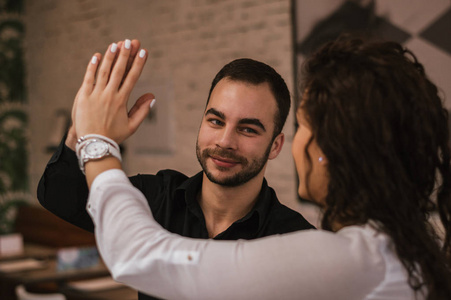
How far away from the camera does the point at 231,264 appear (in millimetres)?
866

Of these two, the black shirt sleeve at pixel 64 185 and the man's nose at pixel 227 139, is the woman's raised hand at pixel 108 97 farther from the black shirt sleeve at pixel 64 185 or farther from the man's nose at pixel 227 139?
the man's nose at pixel 227 139

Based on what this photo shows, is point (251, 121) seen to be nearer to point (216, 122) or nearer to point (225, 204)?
point (216, 122)

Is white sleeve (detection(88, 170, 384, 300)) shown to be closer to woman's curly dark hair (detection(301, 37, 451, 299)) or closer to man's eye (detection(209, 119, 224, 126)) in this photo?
woman's curly dark hair (detection(301, 37, 451, 299))

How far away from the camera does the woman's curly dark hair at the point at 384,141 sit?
94 centimetres

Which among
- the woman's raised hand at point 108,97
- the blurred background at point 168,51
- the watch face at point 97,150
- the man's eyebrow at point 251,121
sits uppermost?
the woman's raised hand at point 108,97

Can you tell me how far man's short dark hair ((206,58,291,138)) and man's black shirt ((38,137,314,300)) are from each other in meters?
0.21

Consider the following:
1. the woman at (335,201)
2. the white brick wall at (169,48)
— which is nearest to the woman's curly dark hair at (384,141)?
the woman at (335,201)

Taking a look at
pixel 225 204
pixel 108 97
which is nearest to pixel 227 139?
pixel 225 204

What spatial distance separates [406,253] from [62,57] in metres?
5.47

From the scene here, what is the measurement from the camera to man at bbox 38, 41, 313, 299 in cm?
146

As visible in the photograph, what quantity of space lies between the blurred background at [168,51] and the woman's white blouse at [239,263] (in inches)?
53.5

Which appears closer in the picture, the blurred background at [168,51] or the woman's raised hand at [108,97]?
the woman's raised hand at [108,97]

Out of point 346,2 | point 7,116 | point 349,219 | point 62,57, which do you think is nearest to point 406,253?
point 349,219

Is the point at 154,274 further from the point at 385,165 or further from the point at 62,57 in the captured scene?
the point at 62,57
